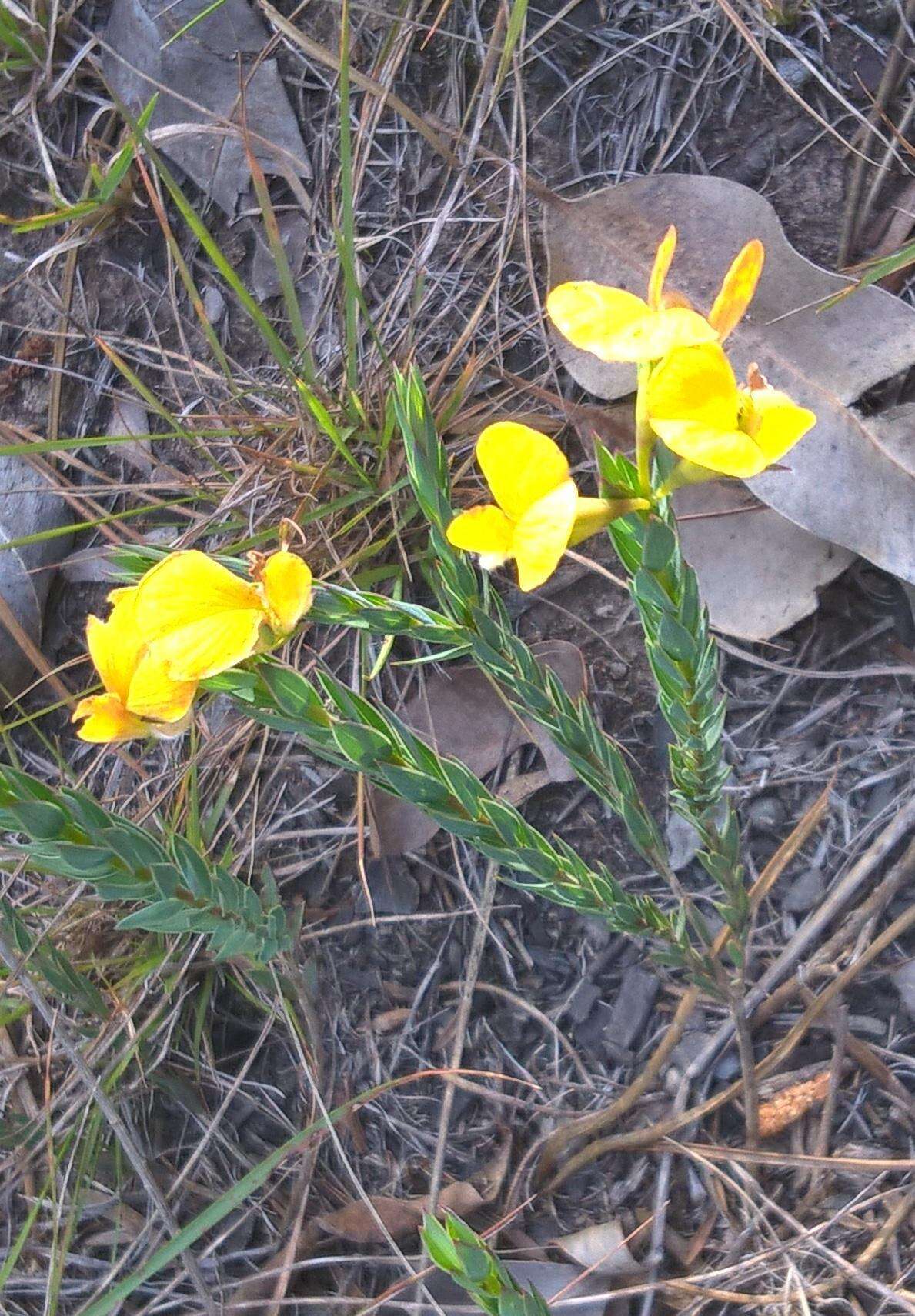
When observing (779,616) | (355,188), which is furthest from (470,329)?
(779,616)

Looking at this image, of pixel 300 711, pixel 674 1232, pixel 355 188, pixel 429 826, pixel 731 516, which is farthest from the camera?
pixel 355 188

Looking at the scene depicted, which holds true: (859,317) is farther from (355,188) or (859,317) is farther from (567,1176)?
(567,1176)

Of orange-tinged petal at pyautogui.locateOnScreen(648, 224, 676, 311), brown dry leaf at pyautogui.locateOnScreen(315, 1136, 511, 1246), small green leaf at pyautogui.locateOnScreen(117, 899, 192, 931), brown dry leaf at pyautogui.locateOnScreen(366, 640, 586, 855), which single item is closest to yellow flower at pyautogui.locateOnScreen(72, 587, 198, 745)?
small green leaf at pyautogui.locateOnScreen(117, 899, 192, 931)

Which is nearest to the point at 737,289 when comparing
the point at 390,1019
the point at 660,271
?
the point at 660,271

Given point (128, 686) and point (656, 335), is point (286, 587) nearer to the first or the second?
point (128, 686)

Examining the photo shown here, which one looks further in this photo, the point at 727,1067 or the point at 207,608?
the point at 727,1067

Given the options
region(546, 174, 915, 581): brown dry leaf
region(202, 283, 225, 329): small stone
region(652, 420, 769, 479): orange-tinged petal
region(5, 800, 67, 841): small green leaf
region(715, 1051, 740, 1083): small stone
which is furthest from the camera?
region(202, 283, 225, 329): small stone

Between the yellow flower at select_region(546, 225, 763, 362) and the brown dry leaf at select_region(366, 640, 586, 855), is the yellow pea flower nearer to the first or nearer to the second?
the yellow flower at select_region(546, 225, 763, 362)
